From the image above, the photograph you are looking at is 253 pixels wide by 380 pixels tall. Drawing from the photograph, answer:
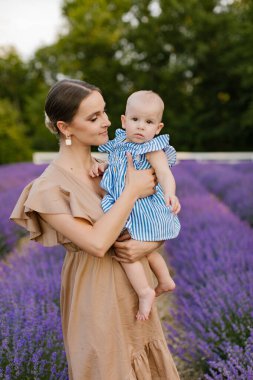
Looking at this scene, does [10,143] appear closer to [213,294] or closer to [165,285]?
[213,294]

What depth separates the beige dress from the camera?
5.28ft

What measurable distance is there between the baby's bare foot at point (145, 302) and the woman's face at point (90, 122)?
52cm

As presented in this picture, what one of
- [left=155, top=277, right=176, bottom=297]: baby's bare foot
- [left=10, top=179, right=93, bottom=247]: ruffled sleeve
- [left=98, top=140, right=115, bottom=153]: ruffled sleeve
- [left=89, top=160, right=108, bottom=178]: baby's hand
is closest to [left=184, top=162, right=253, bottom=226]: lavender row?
[left=155, top=277, right=176, bottom=297]: baby's bare foot

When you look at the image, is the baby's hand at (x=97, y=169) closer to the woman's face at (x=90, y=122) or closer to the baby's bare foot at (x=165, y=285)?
the woman's face at (x=90, y=122)

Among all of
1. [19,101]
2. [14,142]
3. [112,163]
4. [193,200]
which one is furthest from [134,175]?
[19,101]

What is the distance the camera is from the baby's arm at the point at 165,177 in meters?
1.69

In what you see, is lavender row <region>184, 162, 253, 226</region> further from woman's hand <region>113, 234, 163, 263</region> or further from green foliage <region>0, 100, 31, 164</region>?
green foliage <region>0, 100, 31, 164</region>

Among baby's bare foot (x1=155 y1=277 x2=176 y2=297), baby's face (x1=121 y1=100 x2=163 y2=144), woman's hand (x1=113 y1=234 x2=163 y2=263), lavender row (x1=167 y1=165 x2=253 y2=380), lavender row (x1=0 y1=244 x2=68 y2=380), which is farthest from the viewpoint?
lavender row (x1=167 y1=165 x2=253 y2=380)

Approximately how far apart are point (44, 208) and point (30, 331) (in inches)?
37.5

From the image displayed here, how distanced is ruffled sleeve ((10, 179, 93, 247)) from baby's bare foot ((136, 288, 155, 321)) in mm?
296

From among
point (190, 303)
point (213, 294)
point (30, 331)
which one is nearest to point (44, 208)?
point (30, 331)

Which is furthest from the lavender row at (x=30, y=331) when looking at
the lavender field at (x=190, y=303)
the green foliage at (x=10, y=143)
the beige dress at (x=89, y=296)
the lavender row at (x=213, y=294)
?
the green foliage at (x=10, y=143)

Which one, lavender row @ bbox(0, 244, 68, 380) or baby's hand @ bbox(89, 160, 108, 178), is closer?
baby's hand @ bbox(89, 160, 108, 178)

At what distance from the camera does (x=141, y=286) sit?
5.43ft
